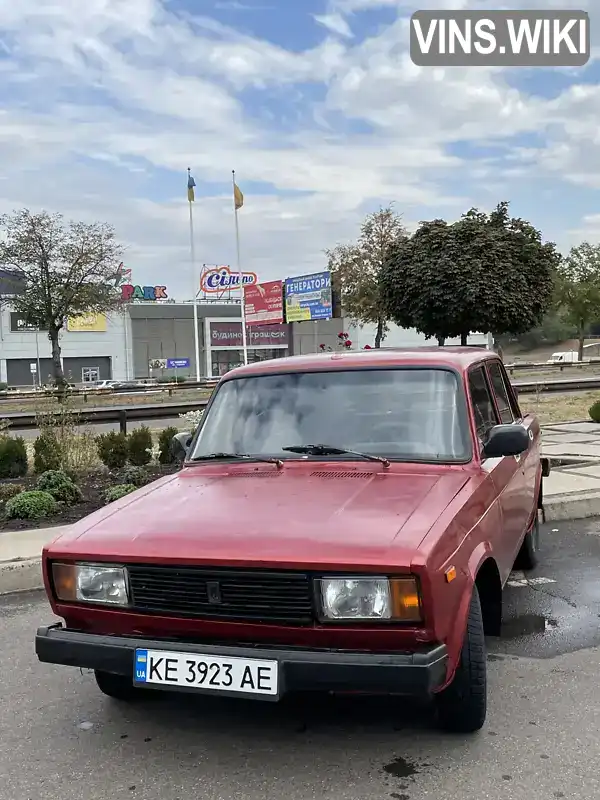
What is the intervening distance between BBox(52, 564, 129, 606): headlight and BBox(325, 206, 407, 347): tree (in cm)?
3805

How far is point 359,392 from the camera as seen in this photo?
166 inches

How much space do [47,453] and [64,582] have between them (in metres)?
6.72

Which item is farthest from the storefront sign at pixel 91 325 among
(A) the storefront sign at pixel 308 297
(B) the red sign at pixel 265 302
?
(A) the storefront sign at pixel 308 297

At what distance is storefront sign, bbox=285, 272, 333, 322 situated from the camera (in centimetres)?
4566

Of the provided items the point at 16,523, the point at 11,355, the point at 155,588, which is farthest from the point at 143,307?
the point at 155,588

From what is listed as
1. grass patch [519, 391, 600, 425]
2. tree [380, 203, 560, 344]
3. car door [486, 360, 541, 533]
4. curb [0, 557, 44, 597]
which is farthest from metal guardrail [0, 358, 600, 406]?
car door [486, 360, 541, 533]

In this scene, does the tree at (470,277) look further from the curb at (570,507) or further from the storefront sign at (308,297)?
the curb at (570,507)

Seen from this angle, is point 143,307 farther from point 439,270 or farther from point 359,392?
point 359,392

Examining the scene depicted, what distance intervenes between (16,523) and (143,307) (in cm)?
7024

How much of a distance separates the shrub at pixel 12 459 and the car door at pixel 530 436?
6.59 metres

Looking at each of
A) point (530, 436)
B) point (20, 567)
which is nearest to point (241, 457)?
point (530, 436)

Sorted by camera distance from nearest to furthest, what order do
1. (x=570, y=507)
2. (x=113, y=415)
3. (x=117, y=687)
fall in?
(x=117, y=687)
(x=570, y=507)
(x=113, y=415)

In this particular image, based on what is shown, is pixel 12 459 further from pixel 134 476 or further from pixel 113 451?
pixel 134 476

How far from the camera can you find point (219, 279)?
75.1m
